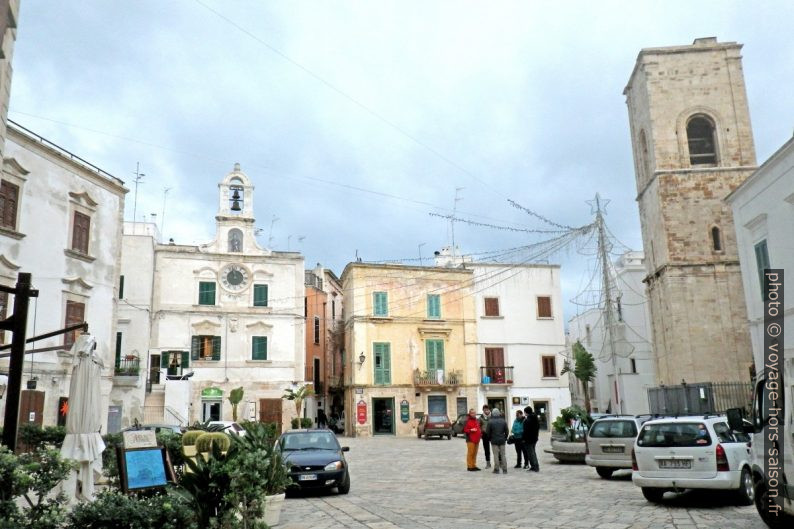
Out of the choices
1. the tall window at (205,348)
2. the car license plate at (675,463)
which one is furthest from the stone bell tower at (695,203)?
the tall window at (205,348)

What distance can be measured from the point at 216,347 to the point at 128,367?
661 centimetres

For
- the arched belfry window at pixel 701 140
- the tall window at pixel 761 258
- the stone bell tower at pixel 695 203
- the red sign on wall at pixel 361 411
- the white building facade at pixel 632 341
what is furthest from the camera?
the white building facade at pixel 632 341

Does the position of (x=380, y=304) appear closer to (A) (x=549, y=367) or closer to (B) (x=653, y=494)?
(A) (x=549, y=367)

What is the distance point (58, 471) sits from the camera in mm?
5340

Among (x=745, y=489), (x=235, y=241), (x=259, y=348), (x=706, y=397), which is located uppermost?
(x=235, y=241)

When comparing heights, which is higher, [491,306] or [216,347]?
[491,306]

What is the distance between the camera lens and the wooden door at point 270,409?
34.3 m

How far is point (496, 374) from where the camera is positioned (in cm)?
3875

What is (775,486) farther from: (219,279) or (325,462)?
(219,279)

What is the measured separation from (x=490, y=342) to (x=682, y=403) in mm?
15914

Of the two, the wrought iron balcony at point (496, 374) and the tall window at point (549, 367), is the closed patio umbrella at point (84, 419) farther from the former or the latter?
the tall window at point (549, 367)

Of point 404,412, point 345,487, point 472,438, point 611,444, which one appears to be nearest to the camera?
point 345,487

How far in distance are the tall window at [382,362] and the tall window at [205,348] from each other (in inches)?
348

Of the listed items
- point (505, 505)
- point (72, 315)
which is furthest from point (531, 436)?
point (72, 315)
